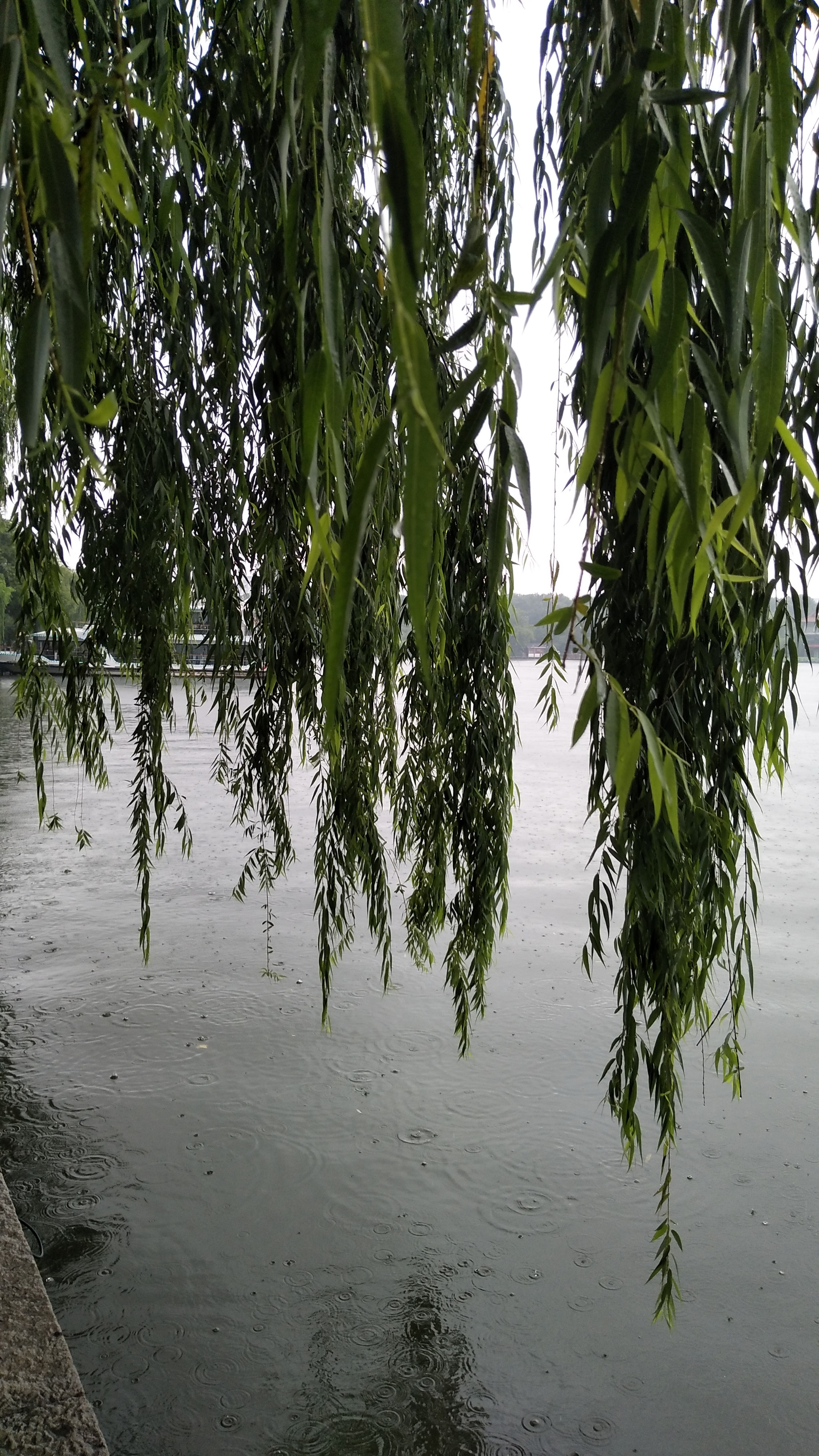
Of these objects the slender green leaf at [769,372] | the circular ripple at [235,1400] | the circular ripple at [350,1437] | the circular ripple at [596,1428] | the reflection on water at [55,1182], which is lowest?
the circular ripple at [596,1428]

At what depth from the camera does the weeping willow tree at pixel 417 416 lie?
415 millimetres

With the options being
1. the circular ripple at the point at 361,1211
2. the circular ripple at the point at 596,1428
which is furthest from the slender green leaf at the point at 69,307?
the circular ripple at the point at 361,1211

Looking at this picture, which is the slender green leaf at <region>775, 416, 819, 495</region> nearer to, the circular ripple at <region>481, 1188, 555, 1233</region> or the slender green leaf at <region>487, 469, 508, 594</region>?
the slender green leaf at <region>487, 469, 508, 594</region>

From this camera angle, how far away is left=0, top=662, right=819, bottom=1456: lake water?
1638mm

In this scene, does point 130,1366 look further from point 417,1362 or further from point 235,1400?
point 417,1362

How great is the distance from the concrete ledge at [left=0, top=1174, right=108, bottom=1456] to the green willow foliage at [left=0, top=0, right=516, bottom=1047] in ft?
1.82

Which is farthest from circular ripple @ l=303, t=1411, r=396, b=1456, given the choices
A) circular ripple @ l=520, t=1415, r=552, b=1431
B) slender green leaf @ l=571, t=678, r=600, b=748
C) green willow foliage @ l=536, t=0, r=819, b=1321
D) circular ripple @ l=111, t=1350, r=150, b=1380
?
slender green leaf @ l=571, t=678, r=600, b=748

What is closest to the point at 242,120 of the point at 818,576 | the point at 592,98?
the point at 592,98

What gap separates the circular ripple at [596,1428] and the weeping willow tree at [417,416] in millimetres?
727

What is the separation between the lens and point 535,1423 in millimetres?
1601

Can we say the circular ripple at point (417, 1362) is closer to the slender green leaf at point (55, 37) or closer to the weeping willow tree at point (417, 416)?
the weeping willow tree at point (417, 416)

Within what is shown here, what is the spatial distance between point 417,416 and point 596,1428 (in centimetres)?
183

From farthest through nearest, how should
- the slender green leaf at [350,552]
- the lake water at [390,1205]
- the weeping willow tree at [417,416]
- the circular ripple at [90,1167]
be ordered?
the circular ripple at [90,1167]
the lake water at [390,1205]
the weeping willow tree at [417,416]
the slender green leaf at [350,552]

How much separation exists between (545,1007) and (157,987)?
132cm
